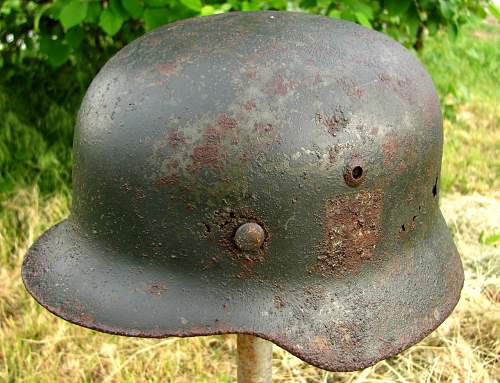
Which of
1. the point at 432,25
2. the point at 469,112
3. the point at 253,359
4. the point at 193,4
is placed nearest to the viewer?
the point at 253,359

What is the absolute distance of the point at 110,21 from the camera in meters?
2.68

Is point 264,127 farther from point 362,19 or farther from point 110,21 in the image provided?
point 110,21

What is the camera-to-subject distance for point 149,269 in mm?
1322

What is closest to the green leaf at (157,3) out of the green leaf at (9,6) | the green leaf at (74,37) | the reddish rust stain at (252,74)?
the green leaf at (74,37)

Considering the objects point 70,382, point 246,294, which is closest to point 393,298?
point 246,294

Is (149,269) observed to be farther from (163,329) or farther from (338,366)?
(338,366)

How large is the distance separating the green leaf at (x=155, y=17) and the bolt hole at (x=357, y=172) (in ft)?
5.42

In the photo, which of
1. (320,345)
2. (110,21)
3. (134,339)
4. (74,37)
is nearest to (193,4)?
(110,21)

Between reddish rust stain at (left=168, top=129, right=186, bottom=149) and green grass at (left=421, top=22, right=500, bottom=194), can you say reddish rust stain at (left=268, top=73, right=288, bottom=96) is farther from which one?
green grass at (left=421, top=22, right=500, bottom=194)

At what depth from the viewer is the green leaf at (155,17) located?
2.64 m

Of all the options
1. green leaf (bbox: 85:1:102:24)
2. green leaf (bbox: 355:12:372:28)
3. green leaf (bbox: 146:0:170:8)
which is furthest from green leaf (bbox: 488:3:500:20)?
green leaf (bbox: 85:1:102:24)

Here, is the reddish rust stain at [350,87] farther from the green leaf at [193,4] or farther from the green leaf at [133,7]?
the green leaf at [133,7]

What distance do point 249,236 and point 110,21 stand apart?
1.78m

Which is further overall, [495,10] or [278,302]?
[495,10]
